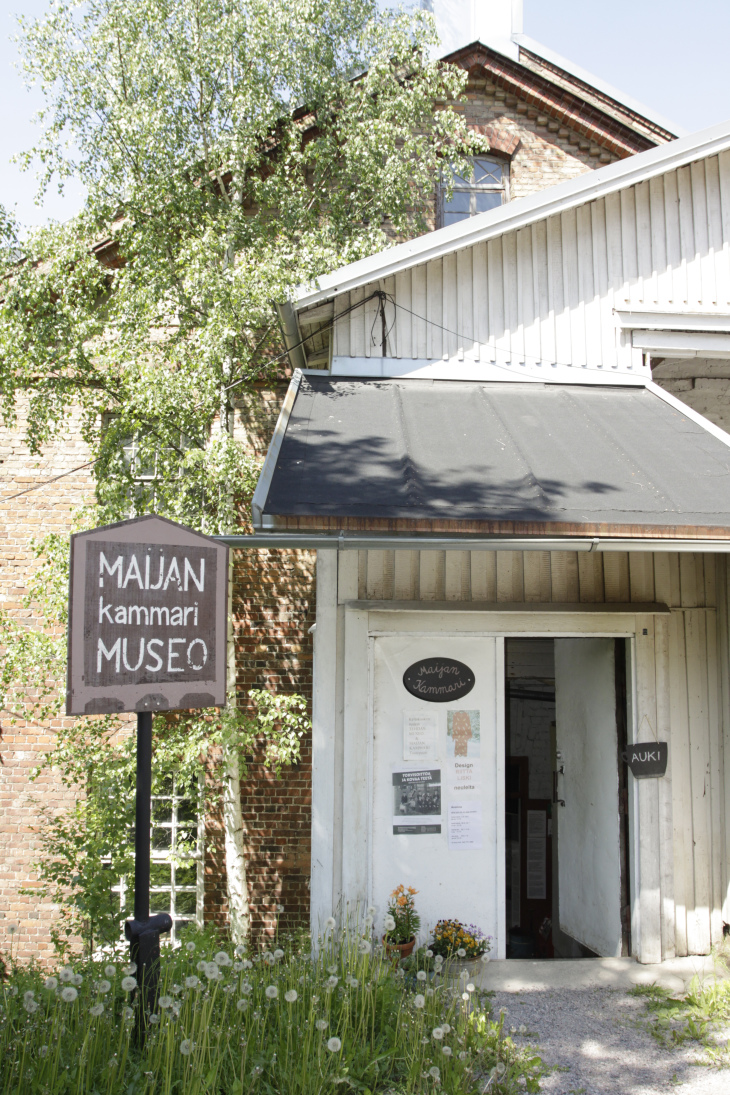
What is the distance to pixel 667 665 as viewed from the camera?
5980 mm

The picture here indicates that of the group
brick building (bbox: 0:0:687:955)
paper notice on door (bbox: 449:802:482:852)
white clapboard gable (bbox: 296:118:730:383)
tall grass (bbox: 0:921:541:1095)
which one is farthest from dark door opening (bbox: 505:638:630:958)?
white clapboard gable (bbox: 296:118:730:383)

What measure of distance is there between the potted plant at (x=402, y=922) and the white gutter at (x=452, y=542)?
7.99 feet

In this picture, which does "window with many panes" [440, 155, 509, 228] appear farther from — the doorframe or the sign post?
the sign post

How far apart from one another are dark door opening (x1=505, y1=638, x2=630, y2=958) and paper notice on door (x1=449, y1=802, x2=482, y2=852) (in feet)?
3.57

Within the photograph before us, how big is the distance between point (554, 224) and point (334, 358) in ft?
7.16

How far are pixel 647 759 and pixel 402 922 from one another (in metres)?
2.07

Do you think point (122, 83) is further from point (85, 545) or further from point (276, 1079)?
point (276, 1079)

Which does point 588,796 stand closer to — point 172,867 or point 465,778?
point 465,778

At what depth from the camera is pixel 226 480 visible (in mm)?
6516

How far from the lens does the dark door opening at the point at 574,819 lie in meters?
6.00

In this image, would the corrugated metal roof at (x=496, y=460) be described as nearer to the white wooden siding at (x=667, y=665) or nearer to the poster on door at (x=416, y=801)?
the white wooden siding at (x=667, y=665)

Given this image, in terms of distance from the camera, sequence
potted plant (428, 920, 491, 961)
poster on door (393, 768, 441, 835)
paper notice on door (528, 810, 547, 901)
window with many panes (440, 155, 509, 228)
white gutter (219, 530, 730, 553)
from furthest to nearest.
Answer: window with many panes (440, 155, 509, 228) → paper notice on door (528, 810, 547, 901) → poster on door (393, 768, 441, 835) → potted plant (428, 920, 491, 961) → white gutter (219, 530, 730, 553)

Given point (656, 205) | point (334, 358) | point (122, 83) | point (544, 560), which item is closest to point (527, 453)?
point (544, 560)

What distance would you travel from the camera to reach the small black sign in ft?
18.9
